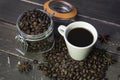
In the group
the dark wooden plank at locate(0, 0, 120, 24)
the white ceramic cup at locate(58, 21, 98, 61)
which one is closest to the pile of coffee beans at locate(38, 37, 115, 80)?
the white ceramic cup at locate(58, 21, 98, 61)

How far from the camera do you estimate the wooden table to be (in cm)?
105

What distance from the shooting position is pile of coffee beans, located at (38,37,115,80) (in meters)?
1.03

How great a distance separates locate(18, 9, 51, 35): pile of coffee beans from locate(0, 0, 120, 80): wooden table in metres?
0.10

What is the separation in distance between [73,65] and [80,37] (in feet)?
0.34

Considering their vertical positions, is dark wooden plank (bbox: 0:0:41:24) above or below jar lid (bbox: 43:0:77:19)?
below

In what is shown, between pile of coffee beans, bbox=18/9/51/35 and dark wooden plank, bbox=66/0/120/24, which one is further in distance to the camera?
dark wooden plank, bbox=66/0/120/24

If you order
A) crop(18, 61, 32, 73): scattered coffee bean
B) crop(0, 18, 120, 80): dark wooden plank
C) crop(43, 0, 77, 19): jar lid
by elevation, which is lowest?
crop(18, 61, 32, 73): scattered coffee bean

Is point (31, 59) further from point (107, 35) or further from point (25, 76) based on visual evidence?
point (107, 35)

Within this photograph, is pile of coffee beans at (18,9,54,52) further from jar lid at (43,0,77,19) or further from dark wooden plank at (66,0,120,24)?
dark wooden plank at (66,0,120,24)

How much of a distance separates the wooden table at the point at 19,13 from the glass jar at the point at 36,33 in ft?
0.11

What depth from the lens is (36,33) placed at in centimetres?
101

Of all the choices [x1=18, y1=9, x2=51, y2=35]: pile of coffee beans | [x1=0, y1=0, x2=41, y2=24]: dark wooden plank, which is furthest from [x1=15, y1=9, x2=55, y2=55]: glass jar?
[x1=0, y1=0, x2=41, y2=24]: dark wooden plank

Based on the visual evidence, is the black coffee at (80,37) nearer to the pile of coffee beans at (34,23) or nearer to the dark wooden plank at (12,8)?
the pile of coffee beans at (34,23)

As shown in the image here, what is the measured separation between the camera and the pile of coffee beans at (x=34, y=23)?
1010 mm
